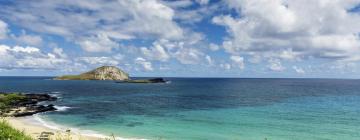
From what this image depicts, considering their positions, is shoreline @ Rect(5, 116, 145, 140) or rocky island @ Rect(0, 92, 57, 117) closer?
shoreline @ Rect(5, 116, 145, 140)

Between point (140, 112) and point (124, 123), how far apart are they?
14.9 meters

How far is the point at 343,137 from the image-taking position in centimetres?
4900

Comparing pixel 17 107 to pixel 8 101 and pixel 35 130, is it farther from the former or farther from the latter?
pixel 35 130

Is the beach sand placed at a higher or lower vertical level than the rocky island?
lower

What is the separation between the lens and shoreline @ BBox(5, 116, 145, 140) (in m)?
45.8

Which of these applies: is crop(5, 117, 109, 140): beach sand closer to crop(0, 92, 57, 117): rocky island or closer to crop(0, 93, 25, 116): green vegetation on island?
crop(0, 92, 57, 117): rocky island

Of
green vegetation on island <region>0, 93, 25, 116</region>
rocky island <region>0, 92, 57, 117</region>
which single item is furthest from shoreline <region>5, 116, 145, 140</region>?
green vegetation on island <region>0, 93, 25, 116</region>

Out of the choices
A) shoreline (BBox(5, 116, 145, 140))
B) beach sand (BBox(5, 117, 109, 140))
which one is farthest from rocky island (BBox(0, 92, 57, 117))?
beach sand (BBox(5, 117, 109, 140))

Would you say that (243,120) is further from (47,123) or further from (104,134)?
(47,123)

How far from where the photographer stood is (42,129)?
51969 millimetres

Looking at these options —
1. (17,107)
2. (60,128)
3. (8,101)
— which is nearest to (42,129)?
(60,128)

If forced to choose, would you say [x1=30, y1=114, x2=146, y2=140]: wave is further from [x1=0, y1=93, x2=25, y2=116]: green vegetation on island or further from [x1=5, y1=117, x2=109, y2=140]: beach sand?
[x1=0, y1=93, x2=25, y2=116]: green vegetation on island

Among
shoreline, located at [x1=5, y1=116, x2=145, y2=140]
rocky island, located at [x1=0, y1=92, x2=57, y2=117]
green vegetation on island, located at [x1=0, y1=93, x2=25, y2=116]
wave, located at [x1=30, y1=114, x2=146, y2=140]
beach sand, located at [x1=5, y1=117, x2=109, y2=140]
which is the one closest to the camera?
beach sand, located at [x1=5, y1=117, x2=109, y2=140]

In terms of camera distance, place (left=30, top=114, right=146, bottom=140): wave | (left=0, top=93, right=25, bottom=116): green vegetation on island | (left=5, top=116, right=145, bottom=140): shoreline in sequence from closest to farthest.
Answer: (left=5, top=116, right=145, bottom=140): shoreline < (left=30, top=114, right=146, bottom=140): wave < (left=0, top=93, right=25, bottom=116): green vegetation on island
